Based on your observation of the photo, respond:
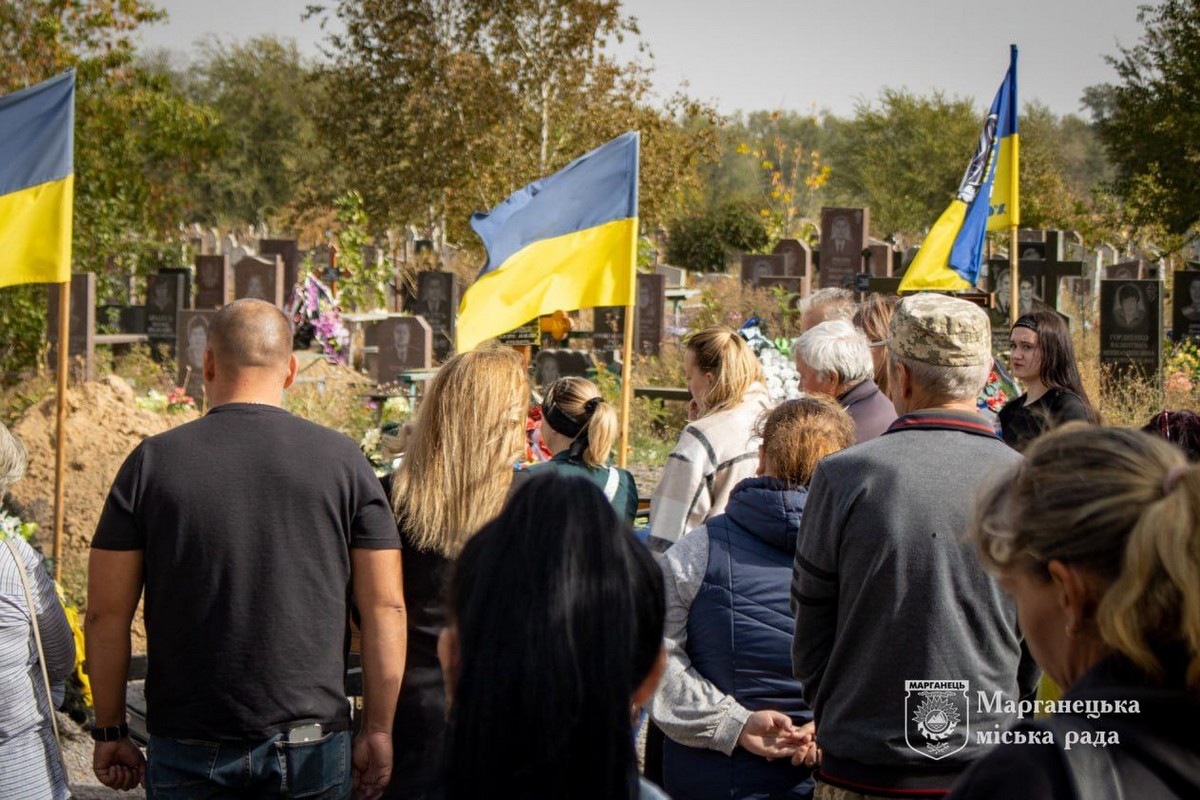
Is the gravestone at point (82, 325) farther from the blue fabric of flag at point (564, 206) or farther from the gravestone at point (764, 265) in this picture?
the blue fabric of flag at point (564, 206)

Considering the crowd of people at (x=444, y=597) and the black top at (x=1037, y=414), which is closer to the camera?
the crowd of people at (x=444, y=597)

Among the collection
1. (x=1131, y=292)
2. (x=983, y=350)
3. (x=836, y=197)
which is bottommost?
(x=983, y=350)

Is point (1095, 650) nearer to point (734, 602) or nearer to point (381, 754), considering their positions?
point (734, 602)

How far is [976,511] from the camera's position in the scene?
1790 millimetres

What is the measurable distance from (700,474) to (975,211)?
5.89 m

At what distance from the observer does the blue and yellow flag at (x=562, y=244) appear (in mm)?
6164

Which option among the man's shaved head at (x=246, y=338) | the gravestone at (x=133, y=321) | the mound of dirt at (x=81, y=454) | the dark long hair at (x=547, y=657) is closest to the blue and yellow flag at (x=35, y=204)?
the mound of dirt at (x=81, y=454)

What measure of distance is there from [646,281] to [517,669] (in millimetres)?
16451

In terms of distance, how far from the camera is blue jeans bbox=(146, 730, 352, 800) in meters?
2.98

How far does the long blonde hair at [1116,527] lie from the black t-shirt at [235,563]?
5.81 feet

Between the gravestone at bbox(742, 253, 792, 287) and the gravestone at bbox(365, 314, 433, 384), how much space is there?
7415 millimetres

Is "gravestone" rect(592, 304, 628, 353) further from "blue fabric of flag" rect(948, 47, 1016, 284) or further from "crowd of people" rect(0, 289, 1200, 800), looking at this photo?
"crowd of people" rect(0, 289, 1200, 800)

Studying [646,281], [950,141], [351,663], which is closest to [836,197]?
[950,141]

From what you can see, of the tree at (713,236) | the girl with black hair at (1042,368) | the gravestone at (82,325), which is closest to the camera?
the girl with black hair at (1042,368)
